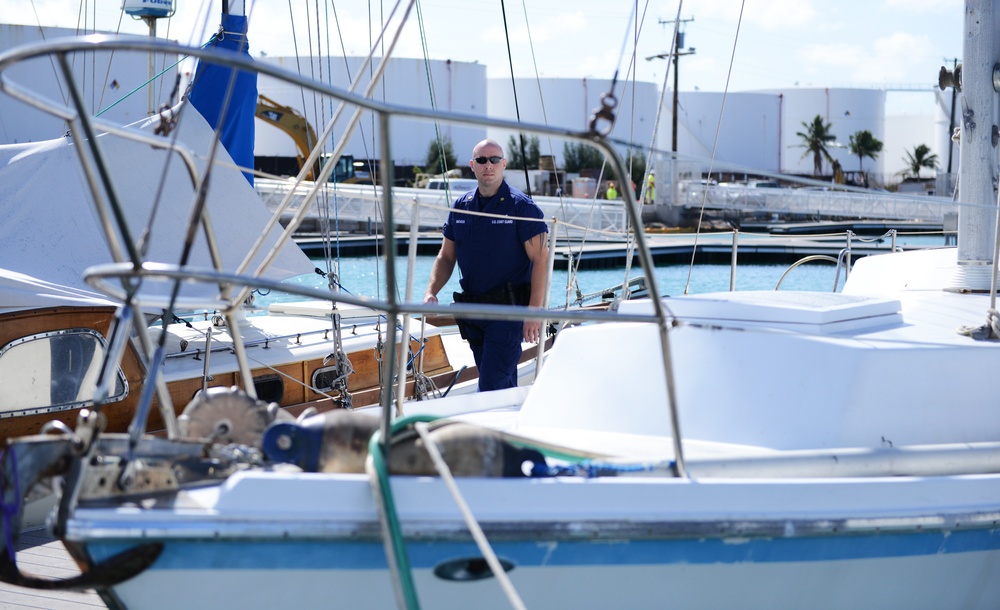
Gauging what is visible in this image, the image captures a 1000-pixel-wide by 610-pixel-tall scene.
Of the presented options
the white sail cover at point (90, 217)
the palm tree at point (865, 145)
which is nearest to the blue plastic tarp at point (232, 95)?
the white sail cover at point (90, 217)

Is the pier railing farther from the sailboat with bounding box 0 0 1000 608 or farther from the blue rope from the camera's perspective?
the blue rope

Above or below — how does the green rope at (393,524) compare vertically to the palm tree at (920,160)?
below

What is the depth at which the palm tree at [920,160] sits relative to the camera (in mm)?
54531

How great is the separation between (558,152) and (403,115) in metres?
48.2

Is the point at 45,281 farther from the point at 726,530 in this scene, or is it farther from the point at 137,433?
the point at 726,530

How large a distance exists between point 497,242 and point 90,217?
3046mm

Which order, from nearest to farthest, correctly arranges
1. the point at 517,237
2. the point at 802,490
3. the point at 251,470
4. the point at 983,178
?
the point at 251,470
the point at 802,490
the point at 983,178
the point at 517,237

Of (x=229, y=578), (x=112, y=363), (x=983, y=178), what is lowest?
(x=229, y=578)

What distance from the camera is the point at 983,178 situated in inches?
174

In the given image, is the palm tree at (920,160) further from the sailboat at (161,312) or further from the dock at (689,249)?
the sailboat at (161,312)

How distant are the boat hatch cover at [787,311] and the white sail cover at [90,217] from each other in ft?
10.3

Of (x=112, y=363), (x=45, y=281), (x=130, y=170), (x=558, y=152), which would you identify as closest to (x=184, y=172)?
(x=130, y=170)

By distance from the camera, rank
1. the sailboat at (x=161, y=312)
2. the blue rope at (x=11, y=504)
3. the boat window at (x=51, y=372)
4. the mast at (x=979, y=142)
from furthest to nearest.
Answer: the sailboat at (x=161, y=312), the boat window at (x=51, y=372), the mast at (x=979, y=142), the blue rope at (x=11, y=504)

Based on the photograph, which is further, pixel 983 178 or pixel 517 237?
pixel 517 237
